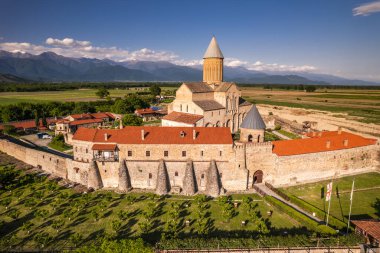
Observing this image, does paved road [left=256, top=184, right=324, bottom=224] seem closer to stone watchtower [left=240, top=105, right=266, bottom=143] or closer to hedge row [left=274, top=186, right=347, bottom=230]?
hedge row [left=274, top=186, right=347, bottom=230]

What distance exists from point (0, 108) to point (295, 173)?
99411 millimetres

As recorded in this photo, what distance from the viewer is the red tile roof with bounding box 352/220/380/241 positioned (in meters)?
23.2

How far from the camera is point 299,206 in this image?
32531 millimetres

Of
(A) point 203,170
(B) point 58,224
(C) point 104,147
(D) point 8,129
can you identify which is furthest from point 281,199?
(D) point 8,129

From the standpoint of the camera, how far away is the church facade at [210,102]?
56.7 m

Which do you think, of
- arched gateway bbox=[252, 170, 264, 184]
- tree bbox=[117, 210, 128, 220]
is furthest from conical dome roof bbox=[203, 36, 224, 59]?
tree bbox=[117, 210, 128, 220]

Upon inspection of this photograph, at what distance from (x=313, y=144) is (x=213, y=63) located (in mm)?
35225

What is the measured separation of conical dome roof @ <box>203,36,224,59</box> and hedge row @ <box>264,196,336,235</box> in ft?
141

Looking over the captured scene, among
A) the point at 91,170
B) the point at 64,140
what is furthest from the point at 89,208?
the point at 64,140

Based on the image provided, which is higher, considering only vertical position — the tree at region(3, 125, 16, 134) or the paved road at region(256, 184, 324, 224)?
the tree at region(3, 125, 16, 134)

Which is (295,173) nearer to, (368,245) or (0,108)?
(368,245)

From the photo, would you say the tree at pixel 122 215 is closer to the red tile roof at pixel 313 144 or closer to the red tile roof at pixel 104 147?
the red tile roof at pixel 104 147

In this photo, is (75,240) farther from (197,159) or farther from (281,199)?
(281,199)

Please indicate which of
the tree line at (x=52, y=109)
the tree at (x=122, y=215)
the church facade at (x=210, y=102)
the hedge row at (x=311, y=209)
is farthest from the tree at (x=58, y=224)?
the tree line at (x=52, y=109)
